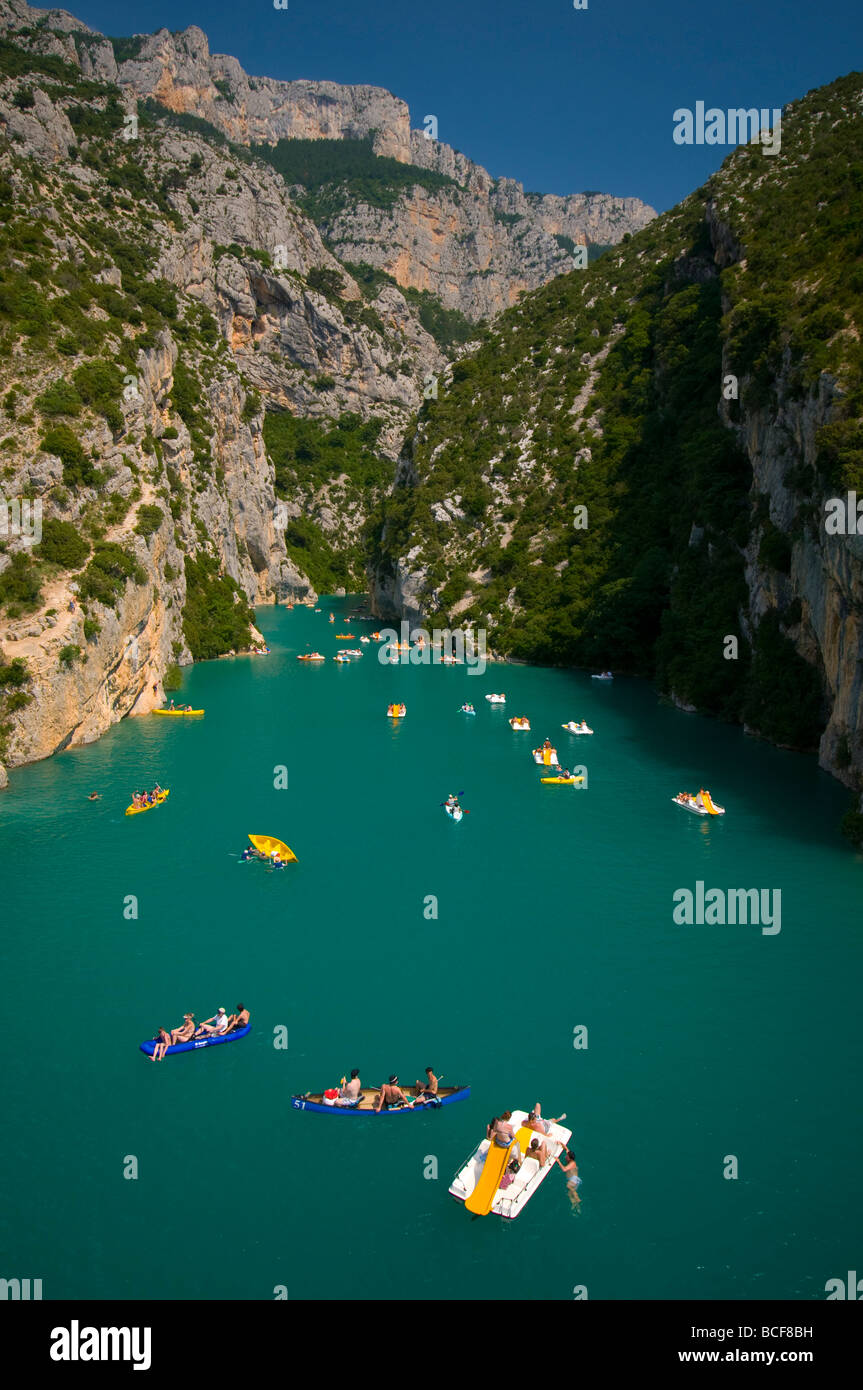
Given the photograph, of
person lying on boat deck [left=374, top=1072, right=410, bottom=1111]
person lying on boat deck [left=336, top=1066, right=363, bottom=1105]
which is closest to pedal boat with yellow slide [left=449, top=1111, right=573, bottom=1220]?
person lying on boat deck [left=374, top=1072, right=410, bottom=1111]

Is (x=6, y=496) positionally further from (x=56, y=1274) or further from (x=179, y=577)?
(x=56, y=1274)

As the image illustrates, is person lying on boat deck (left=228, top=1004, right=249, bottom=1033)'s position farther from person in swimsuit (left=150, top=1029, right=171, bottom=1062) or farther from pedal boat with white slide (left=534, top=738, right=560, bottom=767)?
pedal boat with white slide (left=534, top=738, right=560, bottom=767)

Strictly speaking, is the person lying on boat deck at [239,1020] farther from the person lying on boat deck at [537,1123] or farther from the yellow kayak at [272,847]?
the yellow kayak at [272,847]

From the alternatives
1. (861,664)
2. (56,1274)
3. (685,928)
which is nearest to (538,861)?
(685,928)

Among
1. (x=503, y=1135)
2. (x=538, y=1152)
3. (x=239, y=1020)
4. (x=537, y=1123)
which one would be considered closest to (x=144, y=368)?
(x=239, y=1020)

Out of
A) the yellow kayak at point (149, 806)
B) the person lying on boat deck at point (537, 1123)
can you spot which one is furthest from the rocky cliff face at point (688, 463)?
the yellow kayak at point (149, 806)

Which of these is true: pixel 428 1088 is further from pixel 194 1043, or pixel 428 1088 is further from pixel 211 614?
pixel 211 614
